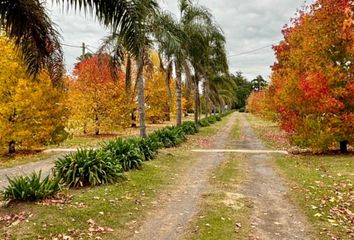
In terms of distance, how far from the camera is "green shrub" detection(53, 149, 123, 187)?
33.0ft

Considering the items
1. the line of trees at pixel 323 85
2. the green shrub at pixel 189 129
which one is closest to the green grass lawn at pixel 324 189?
the line of trees at pixel 323 85

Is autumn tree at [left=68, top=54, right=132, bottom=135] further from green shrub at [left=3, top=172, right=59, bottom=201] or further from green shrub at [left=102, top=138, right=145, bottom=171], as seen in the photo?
green shrub at [left=3, top=172, right=59, bottom=201]

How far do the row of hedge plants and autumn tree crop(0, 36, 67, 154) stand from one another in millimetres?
5879

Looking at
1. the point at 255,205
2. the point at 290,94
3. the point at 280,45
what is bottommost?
the point at 255,205

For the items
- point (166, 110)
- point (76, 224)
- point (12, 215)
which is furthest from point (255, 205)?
point (166, 110)

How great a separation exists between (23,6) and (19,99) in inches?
444

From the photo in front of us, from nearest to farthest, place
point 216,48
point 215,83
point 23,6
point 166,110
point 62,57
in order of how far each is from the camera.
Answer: point 23,6 < point 62,57 < point 216,48 < point 215,83 < point 166,110

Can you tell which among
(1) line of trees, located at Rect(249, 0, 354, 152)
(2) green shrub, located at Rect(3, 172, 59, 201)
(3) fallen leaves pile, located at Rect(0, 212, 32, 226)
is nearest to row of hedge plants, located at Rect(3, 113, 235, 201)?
(2) green shrub, located at Rect(3, 172, 59, 201)

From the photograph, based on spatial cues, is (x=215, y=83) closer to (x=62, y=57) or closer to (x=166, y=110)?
(x=166, y=110)

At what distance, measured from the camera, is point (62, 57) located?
337 inches

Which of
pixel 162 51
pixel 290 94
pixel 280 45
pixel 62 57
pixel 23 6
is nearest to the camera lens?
pixel 23 6

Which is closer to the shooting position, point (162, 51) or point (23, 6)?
point (23, 6)

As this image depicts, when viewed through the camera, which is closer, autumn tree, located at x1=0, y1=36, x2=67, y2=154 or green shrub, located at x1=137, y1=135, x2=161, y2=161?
green shrub, located at x1=137, y1=135, x2=161, y2=161

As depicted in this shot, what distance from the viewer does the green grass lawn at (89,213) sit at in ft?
22.8
